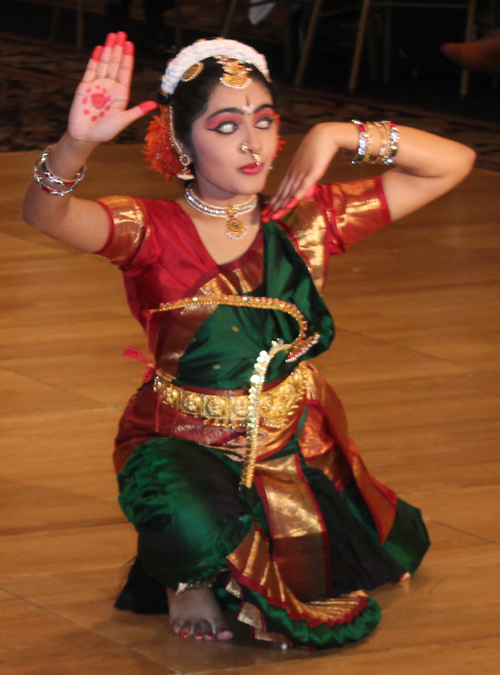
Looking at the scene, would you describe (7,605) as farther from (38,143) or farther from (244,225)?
(38,143)

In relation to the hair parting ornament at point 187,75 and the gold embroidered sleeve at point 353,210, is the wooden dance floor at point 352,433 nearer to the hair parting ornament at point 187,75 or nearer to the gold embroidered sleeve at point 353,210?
the gold embroidered sleeve at point 353,210

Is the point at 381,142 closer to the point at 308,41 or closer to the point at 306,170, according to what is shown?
the point at 306,170

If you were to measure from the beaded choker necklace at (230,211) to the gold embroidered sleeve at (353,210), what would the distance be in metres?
0.14

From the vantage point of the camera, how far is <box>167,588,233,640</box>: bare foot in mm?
1843

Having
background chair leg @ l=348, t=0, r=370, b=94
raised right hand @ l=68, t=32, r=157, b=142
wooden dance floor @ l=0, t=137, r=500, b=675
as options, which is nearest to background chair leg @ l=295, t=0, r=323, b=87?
background chair leg @ l=348, t=0, r=370, b=94

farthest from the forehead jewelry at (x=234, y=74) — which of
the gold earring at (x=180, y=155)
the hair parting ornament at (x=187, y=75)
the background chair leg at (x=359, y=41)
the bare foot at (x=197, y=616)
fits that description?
the background chair leg at (x=359, y=41)

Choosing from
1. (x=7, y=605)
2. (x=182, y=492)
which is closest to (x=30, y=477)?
(x=7, y=605)

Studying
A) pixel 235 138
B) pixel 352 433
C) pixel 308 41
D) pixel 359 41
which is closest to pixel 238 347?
pixel 235 138

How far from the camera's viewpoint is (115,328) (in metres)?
3.21

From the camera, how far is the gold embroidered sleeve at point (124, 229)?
182cm

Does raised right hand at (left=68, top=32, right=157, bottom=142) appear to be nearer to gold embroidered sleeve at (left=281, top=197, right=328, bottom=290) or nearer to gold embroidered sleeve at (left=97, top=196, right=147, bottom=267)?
gold embroidered sleeve at (left=97, top=196, right=147, bottom=267)

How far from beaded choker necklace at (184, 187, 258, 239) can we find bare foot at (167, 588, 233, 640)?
0.55 metres

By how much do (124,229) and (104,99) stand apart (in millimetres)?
235

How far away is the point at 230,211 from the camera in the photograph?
1.92m
